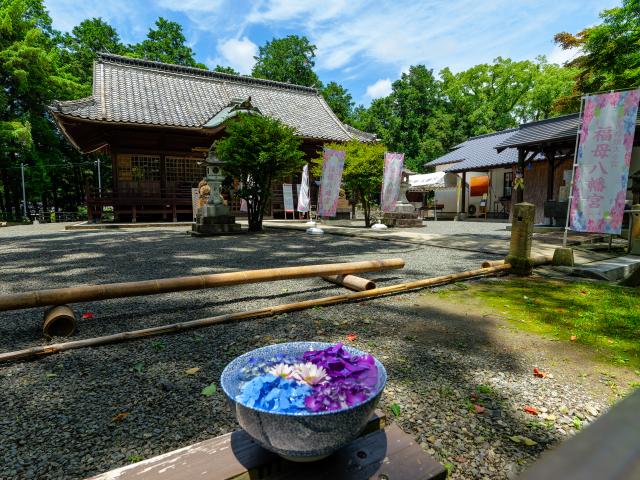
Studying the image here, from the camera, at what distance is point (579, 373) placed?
232 cm

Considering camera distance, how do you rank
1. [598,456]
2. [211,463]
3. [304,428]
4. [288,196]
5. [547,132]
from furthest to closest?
1. [288,196]
2. [547,132]
3. [211,463]
4. [304,428]
5. [598,456]

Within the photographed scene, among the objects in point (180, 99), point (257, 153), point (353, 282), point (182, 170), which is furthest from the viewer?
point (180, 99)

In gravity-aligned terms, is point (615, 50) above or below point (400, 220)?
above

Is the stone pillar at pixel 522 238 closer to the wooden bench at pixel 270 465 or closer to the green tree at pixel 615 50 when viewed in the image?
the wooden bench at pixel 270 465

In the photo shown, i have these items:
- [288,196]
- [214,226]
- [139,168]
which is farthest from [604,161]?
[139,168]

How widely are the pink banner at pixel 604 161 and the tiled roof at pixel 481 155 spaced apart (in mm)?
13669

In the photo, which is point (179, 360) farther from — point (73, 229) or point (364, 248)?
point (73, 229)

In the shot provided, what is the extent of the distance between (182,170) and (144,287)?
1376 centimetres

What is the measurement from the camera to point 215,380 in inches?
87.4

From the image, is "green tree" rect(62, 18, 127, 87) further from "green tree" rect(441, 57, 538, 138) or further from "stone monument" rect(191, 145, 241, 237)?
"green tree" rect(441, 57, 538, 138)

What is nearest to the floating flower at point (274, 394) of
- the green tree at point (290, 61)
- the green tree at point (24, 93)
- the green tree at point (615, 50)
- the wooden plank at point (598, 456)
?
the wooden plank at point (598, 456)

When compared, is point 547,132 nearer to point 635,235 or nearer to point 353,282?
point 635,235

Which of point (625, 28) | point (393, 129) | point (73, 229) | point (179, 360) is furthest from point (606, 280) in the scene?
point (393, 129)

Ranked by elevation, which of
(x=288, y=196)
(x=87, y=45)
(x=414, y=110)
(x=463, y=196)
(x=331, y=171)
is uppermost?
(x=87, y=45)
